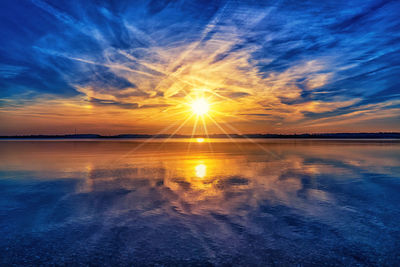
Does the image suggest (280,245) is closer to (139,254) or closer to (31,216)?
(139,254)

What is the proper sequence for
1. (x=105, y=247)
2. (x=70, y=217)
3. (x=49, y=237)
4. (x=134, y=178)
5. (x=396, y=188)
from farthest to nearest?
(x=134, y=178), (x=396, y=188), (x=70, y=217), (x=49, y=237), (x=105, y=247)

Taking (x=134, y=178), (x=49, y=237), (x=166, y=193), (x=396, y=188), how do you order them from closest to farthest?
(x=49, y=237)
(x=166, y=193)
(x=396, y=188)
(x=134, y=178)

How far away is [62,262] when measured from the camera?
11.8 ft

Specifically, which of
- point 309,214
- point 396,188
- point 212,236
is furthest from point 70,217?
point 396,188

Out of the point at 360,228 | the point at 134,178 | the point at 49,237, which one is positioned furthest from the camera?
the point at 134,178

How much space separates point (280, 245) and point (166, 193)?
441cm

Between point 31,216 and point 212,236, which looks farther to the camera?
point 31,216

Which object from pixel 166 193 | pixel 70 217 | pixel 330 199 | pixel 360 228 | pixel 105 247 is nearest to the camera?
pixel 105 247

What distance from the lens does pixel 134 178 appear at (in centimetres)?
1034

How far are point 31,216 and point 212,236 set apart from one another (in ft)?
14.4

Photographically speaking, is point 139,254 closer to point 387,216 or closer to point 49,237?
point 49,237

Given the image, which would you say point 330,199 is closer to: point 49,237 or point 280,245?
point 280,245

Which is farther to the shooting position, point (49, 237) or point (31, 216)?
point (31, 216)

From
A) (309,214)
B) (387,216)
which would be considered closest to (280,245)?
(309,214)
